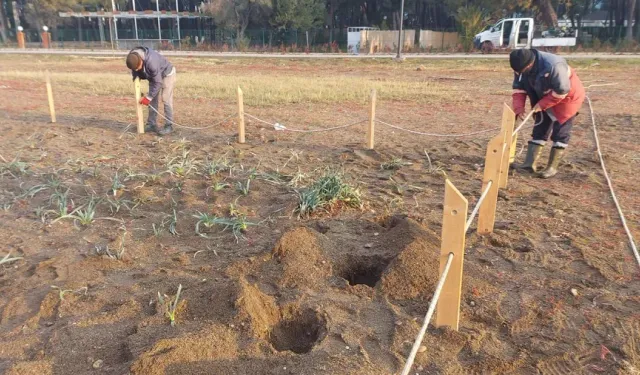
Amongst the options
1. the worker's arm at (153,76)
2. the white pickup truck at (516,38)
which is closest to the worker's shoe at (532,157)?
the worker's arm at (153,76)

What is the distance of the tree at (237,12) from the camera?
40031 millimetres

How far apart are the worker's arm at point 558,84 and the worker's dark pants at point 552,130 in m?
0.53

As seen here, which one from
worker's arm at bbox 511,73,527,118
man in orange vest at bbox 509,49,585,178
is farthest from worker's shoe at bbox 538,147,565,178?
A: worker's arm at bbox 511,73,527,118

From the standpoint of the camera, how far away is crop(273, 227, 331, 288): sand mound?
379cm

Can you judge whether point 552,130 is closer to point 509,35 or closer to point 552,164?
point 552,164

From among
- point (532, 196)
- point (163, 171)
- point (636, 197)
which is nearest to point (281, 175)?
point (163, 171)

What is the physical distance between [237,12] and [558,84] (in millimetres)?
38158

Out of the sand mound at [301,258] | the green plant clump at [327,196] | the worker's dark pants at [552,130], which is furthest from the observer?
the worker's dark pants at [552,130]

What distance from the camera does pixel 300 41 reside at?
43.3 metres

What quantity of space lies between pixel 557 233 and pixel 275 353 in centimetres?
302

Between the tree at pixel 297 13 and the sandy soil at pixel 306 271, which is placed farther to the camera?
the tree at pixel 297 13

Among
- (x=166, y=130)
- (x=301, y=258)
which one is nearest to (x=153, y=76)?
(x=166, y=130)

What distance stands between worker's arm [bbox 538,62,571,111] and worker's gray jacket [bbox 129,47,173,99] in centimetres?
616

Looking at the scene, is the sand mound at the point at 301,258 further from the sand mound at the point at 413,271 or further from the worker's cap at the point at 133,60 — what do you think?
the worker's cap at the point at 133,60
